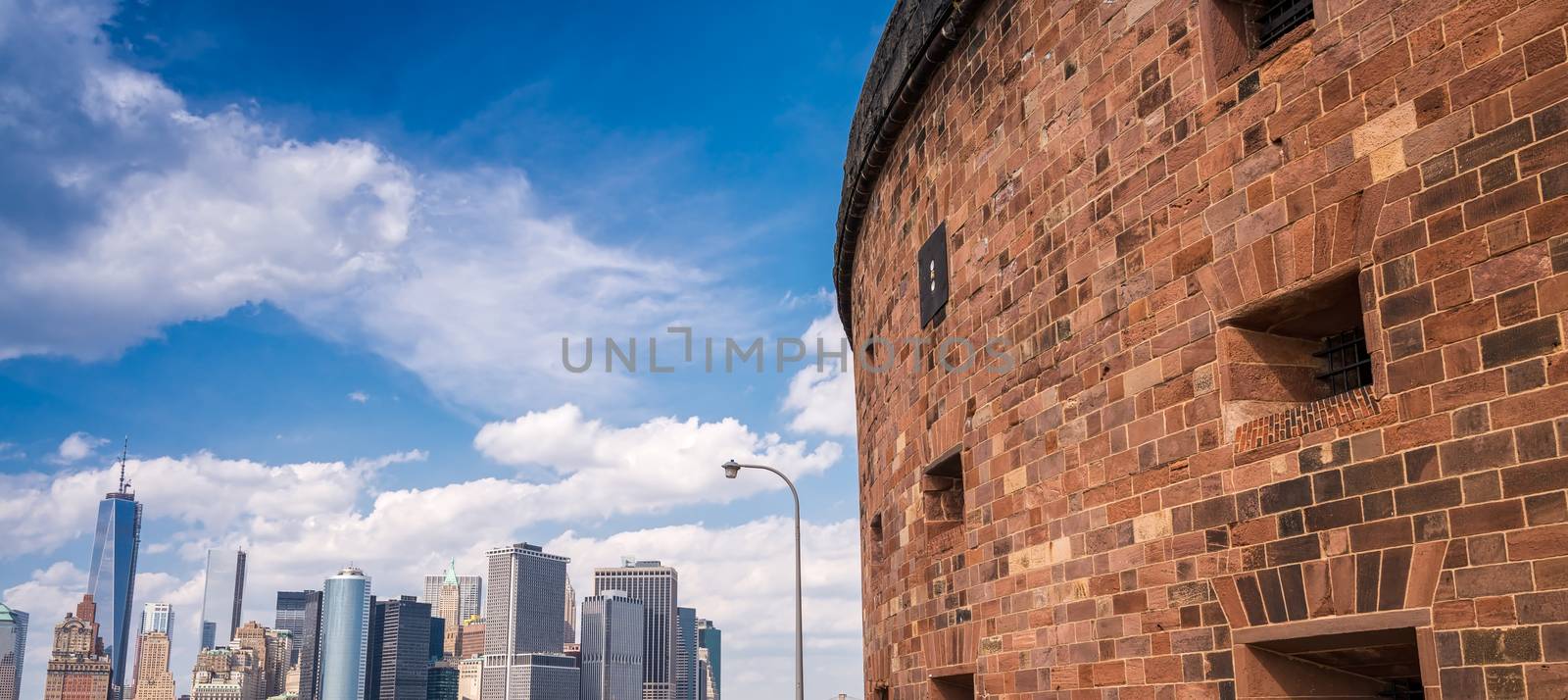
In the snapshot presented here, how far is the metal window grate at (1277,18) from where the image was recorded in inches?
356

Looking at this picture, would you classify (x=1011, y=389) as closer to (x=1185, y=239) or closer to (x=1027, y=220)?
(x=1027, y=220)

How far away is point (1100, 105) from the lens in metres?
10.4

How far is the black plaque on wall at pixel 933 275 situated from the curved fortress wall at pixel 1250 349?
0.18m

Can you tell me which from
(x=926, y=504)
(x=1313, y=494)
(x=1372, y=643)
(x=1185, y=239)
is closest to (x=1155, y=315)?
(x=1185, y=239)

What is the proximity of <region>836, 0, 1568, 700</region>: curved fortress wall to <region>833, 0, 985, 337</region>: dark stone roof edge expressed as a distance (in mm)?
119

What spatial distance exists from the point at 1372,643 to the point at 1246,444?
147 centimetres

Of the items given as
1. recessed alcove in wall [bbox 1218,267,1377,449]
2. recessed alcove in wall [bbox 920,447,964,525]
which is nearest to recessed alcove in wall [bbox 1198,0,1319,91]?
recessed alcove in wall [bbox 1218,267,1377,449]

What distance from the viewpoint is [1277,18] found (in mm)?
9172

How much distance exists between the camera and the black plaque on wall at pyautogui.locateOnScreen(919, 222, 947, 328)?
13625mm

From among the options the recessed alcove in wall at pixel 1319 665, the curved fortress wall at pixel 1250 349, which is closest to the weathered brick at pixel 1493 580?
the curved fortress wall at pixel 1250 349

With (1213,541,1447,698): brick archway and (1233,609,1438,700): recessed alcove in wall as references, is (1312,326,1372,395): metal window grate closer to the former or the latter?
(1213,541,1447,698): brick archway

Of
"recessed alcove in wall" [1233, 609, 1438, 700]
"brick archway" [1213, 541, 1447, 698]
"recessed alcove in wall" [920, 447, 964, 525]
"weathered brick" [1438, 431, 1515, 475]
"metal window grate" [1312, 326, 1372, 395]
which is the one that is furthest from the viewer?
"recessed alcove in wall" [920, 447, 964, 525]

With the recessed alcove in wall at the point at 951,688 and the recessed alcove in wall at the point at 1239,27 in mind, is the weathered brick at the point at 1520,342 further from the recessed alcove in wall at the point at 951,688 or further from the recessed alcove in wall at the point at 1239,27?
the recessed alcove in wall at the point at 951,688

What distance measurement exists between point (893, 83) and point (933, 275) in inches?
103
